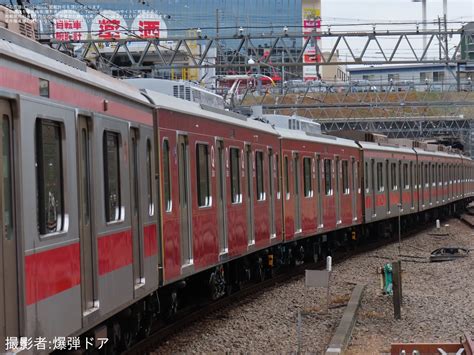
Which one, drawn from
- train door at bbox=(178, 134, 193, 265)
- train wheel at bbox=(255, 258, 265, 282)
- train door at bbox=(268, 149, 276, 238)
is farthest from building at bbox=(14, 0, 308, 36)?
train door at bbox=(178, 134, 193, 265)

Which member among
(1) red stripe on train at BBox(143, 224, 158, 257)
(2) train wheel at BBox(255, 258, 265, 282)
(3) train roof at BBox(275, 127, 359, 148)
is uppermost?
(3) train roof at BBox(275, 127, 359, 148)

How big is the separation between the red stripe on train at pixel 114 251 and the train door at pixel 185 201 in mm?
2268

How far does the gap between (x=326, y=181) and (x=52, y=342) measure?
14675mm

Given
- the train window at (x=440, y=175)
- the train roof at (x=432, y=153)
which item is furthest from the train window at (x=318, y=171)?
the train window at (x=440, y=175)

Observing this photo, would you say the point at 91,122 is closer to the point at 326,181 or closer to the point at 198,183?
the point at 198,183

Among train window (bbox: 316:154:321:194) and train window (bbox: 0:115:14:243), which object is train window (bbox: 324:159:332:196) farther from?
train window (bbox: 0:115:14:243)

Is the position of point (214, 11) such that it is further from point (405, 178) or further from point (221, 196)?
point (221, 196)

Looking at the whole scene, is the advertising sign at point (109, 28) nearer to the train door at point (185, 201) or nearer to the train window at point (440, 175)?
the train door at point (185, 201)

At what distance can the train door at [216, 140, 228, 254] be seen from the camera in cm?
1207

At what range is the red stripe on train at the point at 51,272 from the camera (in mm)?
5581

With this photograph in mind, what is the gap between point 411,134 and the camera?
63.5 m

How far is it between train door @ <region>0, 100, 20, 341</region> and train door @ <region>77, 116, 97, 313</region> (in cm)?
125

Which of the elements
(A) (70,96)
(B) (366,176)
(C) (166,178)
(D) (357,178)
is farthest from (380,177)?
(A) (70,96)

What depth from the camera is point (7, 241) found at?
5.26 metres
